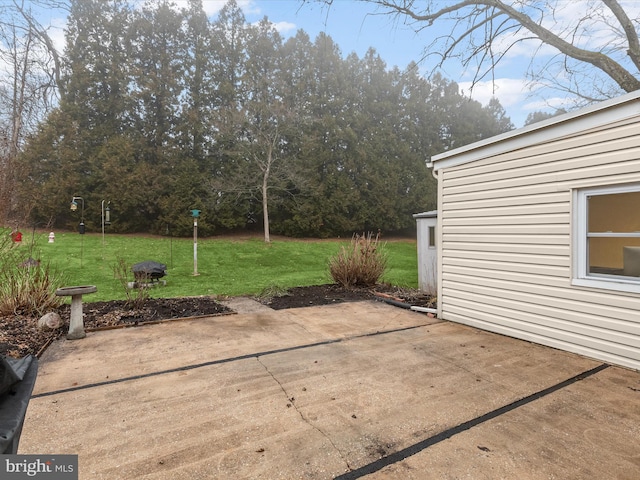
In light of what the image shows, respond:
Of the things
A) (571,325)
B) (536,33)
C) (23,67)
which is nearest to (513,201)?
(571,325)

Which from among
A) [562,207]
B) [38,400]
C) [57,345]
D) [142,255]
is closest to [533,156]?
[562,207]

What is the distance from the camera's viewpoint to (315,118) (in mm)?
20172

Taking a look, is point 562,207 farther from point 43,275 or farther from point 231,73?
point 231,73

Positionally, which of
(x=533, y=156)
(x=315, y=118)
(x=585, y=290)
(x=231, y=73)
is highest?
(x=231, y=73)

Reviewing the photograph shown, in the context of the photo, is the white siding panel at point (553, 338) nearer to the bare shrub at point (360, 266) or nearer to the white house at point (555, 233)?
the white house at point (555, 233)

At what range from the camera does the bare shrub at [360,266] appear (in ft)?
23.4

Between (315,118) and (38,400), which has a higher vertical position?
(315,118)

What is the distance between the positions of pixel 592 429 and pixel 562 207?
218 centimetres

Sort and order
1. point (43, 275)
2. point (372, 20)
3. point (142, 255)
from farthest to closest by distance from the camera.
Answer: point (142, 255) < point (372, 20) < point (43, 275)

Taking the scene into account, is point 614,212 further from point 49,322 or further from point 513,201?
point 49,322

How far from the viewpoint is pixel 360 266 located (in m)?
7.11

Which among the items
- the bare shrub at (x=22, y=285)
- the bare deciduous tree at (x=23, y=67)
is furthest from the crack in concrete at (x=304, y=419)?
the bare deciduous tree at (x=23, y=67)

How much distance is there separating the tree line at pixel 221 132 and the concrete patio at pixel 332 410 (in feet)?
46.3
